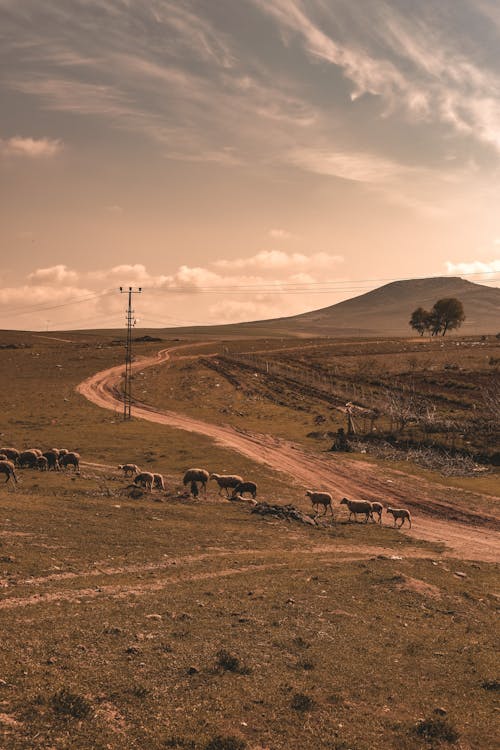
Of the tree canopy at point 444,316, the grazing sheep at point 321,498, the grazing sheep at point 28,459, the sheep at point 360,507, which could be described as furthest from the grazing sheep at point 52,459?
the tree canopy at point 444,316

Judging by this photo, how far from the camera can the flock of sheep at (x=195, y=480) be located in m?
34.6

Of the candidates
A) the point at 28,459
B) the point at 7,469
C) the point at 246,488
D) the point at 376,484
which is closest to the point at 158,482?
the point at 246,488

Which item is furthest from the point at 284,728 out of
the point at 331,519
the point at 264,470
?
the point at 264,470

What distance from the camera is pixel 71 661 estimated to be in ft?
44.7

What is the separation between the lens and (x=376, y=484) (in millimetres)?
43938

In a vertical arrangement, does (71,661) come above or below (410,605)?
above

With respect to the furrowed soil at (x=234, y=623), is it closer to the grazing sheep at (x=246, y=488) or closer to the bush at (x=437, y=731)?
the bush at (x=437, y=731)

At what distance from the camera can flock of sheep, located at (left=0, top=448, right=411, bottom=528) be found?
34.6 metres

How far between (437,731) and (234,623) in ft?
22.0

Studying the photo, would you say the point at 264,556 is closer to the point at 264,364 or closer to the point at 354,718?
the point at 354,718

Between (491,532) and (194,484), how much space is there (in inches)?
701

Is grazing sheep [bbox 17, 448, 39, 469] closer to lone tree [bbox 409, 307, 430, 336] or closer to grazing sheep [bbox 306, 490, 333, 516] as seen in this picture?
grazing sheep [bbox 306, 490, 333, 516]

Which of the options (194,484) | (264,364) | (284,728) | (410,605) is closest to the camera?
(284,728)

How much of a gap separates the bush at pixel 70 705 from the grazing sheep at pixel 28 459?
1247 inches
